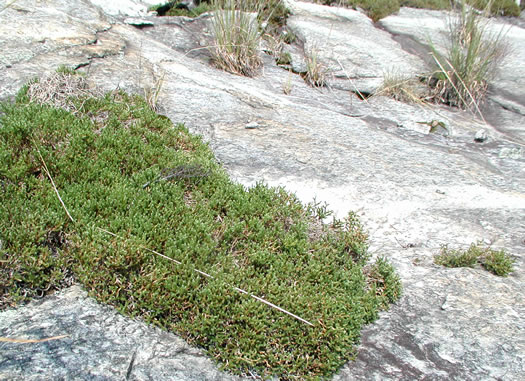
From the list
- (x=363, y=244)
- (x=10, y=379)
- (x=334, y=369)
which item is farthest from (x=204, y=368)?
(x=363, y=244)

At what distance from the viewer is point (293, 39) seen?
1123 centimetres

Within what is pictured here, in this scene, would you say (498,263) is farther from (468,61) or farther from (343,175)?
(468,61)

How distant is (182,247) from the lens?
4133 millimetres

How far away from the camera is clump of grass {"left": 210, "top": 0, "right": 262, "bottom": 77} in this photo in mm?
8781

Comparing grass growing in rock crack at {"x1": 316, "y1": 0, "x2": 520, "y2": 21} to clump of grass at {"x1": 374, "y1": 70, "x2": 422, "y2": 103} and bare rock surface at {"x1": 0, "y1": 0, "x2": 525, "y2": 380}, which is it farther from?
clump of grass at {"x1": 374, "y1": 70, "x2": 422, "y2": 103}

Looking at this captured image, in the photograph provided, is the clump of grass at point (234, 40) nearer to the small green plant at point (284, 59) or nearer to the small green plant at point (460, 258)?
the small green plant at point (284, 59)

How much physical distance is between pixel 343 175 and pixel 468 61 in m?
5.15

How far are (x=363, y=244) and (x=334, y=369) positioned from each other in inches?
57.4

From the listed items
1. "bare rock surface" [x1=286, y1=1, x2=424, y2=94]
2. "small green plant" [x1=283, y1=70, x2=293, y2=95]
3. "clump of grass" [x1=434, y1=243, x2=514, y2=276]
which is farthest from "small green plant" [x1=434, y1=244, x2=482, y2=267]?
"bare rock surface" [x1=286, y1=1, x2=424, y2=94]

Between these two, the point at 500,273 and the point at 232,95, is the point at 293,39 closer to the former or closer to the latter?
the point at 232,95

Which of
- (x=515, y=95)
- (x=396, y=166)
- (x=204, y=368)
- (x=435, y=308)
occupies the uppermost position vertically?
(x=515, y=95)

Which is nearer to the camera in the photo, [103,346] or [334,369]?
[103,346]

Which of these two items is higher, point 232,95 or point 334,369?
point 232,95

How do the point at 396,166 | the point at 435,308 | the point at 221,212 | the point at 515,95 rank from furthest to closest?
the point at 515,95 < the point at 396,166 < the point at 221,212 < the point at 435,308
